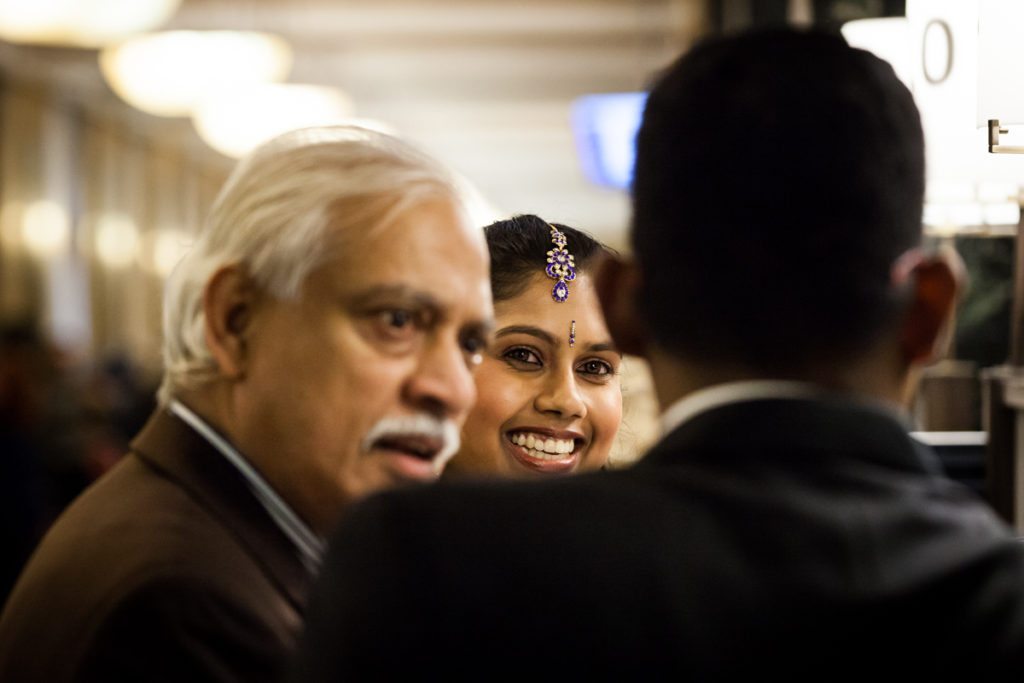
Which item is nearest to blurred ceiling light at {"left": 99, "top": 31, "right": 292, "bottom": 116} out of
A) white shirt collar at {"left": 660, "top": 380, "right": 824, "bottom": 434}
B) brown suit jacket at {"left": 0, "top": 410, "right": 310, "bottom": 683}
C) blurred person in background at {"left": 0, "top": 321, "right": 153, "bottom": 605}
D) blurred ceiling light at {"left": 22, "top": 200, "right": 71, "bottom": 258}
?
blurred person in background at {"left": 0, "top": 321, "right": 153, "bottom": 605}

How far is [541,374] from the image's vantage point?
→ 96.6 inches

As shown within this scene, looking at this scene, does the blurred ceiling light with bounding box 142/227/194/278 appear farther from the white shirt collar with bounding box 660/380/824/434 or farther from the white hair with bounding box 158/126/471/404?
the white shirt collar with bounding box 660/380/824/434

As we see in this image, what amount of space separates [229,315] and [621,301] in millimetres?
633

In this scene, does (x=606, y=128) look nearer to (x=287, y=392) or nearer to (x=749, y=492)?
(x=287, y=392)

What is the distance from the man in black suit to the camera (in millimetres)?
950

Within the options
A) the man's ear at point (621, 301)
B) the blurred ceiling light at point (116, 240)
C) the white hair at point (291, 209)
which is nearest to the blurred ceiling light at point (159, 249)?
the blurred ceiling light at point (116, 240)

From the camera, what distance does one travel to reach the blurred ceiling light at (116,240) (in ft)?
47.6

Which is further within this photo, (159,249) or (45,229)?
(159,249)

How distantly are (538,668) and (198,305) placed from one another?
0.88m

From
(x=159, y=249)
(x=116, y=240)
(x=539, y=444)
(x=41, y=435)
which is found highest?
(x=539, y=444)

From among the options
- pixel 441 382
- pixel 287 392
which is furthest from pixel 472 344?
pixel 287 392

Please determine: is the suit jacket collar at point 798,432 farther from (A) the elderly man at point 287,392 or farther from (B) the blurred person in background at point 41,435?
(B) the blurred person in background at point 41,435

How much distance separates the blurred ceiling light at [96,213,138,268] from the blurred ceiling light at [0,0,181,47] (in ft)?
23.7

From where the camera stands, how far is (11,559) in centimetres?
584
